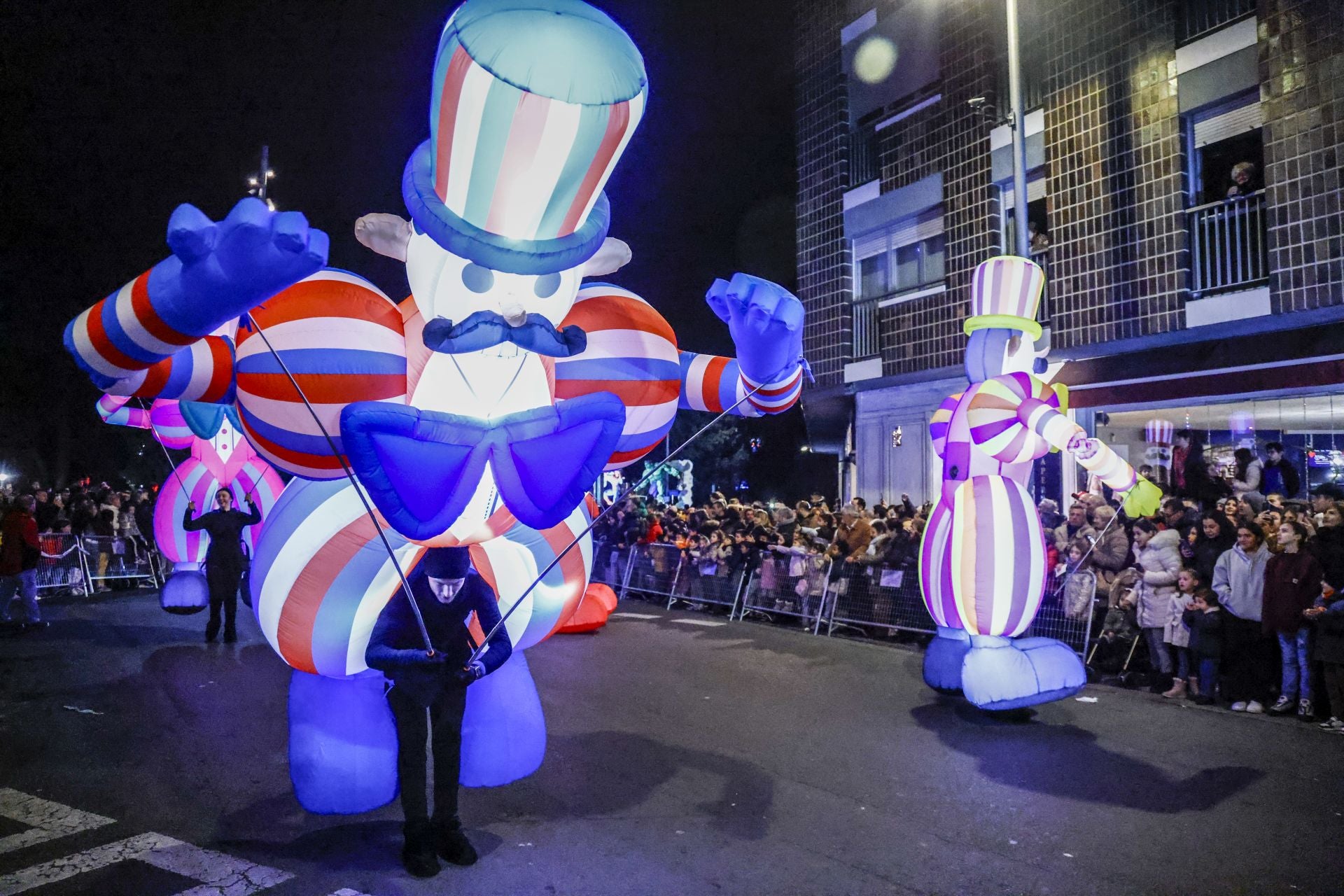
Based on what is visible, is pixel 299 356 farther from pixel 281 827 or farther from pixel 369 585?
pixel 281 827

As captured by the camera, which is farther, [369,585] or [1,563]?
[1,563]

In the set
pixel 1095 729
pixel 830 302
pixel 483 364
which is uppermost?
pixel 830 302

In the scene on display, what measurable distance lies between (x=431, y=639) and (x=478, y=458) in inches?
42.9

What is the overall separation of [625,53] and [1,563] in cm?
1106

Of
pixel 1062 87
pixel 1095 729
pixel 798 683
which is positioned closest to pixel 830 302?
pixel 1062 87

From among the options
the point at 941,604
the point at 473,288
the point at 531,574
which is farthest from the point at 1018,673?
the point at 473,288

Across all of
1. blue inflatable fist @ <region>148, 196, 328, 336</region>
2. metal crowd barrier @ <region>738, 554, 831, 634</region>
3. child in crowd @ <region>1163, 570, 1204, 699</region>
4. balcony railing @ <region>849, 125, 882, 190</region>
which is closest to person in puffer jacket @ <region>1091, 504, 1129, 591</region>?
child in crowd @ <region>1163, 570, 1204, 699</region>

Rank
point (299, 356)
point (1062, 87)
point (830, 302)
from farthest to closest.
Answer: point (830, 302), point (1062, 87), point (299, 356)

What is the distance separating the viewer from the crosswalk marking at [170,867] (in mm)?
3883

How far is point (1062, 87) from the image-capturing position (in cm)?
1361

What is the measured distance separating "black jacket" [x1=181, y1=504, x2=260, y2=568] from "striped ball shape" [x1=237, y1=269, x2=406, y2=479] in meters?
6.63

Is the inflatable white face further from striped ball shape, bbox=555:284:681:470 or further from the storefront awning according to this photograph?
the storefront awning

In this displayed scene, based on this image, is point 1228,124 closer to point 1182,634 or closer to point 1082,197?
point 1082,197

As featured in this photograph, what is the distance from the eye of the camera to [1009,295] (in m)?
6.73
